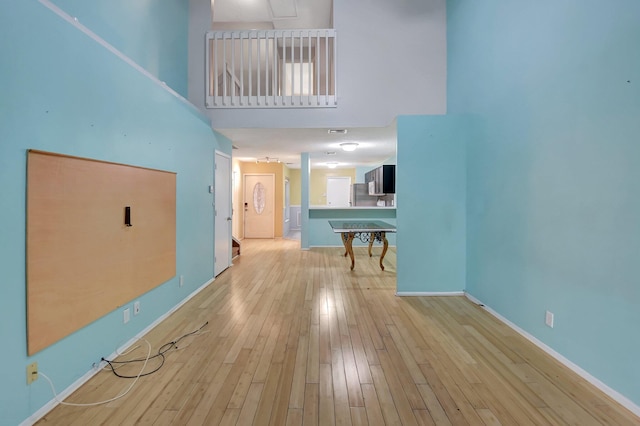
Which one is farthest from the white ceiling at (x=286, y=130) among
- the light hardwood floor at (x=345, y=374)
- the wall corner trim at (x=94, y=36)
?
the light hardwood floor at (x=345, y=374)

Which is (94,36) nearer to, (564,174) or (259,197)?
(564,174)

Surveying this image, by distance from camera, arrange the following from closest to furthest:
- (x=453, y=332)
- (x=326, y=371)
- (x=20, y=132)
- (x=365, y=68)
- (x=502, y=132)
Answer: (x=20, y=132) → (x=326, y=371) → (x=453, y=332) → (x=502, y=132) → (x=365, y=68)

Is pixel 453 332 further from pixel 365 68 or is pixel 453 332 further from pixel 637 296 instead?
pixel 365 68

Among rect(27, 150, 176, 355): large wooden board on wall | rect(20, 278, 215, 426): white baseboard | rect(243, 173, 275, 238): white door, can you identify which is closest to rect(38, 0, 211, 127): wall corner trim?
rect(27, 150, 176, 355): large wooden board on wall

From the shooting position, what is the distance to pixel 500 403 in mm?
1709

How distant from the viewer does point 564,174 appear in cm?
212

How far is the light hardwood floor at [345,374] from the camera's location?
5.29ft

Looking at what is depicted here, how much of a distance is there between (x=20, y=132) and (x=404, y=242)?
3461 millimetres

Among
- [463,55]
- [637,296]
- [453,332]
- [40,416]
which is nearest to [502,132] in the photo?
[463,55]

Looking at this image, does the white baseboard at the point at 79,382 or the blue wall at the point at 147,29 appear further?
the blue wall at the point at 147,29

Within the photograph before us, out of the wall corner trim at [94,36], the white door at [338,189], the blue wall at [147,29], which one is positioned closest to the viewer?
the wall corner trim at [94,36]

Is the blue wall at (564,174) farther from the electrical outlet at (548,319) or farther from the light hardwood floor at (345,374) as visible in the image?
the light hardwood floor at (345,374)

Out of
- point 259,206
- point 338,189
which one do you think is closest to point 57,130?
point 259,206

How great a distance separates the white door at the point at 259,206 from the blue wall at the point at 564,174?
6435 mm
